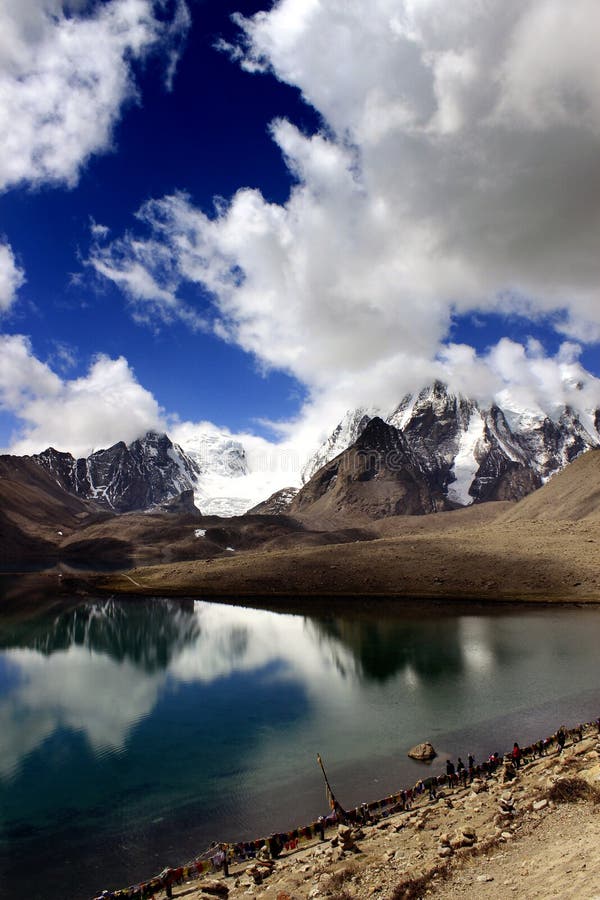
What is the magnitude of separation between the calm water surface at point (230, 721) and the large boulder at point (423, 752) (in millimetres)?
814

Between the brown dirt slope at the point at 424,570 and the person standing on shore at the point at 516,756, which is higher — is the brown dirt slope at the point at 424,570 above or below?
above

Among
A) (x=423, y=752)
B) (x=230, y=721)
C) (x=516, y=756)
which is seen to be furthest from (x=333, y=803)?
(x=230, y=721)

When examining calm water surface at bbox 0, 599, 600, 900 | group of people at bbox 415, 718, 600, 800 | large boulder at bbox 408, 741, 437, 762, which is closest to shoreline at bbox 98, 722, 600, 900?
group of people at bbox 415, 718, 600, 800

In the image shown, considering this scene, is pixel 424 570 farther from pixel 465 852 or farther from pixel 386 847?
pixel 465 852

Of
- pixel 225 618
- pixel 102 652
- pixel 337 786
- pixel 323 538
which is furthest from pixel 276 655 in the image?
pixel 323 538

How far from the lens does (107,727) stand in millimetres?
38719

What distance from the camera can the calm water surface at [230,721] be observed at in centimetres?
2464

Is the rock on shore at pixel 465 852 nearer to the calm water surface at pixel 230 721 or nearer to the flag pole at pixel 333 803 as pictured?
the flag pole at pixel 333 803

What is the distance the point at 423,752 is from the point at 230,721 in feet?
48.0

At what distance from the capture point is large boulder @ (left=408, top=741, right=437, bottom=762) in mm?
30250

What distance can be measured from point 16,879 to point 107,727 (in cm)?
1766

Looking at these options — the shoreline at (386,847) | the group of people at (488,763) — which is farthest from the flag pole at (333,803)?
the group of people at (488,763)

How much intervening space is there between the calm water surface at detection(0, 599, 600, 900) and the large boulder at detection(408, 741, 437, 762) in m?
0.81

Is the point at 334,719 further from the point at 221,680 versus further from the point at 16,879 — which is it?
the point at 16,879
